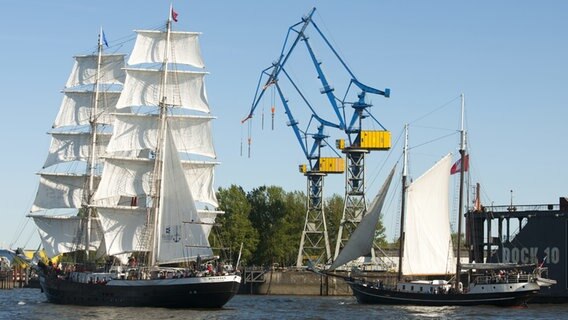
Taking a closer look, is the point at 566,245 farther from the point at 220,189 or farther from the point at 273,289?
the point at 220,189

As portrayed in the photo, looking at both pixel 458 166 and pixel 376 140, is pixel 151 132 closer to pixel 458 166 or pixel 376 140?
pixel 458 166

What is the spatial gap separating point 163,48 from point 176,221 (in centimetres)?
1855

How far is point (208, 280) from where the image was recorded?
96938mm

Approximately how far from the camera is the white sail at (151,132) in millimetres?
111938

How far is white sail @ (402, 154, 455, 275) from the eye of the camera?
108 m

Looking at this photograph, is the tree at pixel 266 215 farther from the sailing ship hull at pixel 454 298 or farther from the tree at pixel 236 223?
the sailing ship hull at pixel 454 298

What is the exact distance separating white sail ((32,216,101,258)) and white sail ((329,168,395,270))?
91.6 feet

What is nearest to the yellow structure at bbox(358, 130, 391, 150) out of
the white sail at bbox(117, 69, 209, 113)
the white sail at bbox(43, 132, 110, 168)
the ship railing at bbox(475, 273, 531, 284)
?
the white sail at bbox(43, 132, 110, 168)

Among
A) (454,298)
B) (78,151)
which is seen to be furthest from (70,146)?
(454,298)

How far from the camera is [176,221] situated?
102 meters

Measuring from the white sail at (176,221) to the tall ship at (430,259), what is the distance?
1445cm

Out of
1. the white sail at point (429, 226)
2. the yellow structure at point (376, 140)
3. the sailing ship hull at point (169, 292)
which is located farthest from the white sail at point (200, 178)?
the yellow structure at point (376, 140)

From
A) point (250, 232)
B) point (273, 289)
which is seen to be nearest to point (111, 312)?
point (273, 289)

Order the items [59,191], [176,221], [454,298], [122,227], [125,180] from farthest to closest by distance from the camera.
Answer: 1. [59,191]
2. [125,180]
3. [122,227]
4. [454,298]
5. [176,221]
